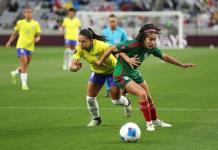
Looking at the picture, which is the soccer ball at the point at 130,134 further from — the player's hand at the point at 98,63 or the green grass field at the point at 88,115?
the player's hand at the point at 98,63

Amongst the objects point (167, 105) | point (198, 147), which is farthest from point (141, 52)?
point (167, 105)

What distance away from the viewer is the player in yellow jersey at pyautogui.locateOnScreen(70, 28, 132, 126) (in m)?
13.8

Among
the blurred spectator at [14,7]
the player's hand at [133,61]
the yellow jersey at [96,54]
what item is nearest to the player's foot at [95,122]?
the yellow jersey at [96,54]

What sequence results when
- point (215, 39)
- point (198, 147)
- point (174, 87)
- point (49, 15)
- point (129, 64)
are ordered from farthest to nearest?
1. point (49, 15)
2. point (215, 39)
3. point (174, 87)
4. point (129, 64)
5. point (198, 147)

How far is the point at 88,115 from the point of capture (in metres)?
16.2

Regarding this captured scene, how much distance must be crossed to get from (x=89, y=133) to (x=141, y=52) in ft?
5.96

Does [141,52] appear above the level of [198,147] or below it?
above

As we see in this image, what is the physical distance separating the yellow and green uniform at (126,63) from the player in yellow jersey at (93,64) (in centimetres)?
56

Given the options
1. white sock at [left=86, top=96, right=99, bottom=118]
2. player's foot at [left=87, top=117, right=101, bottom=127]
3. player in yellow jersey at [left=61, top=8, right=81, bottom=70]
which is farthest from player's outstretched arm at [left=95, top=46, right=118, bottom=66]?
player in yellow jersey at [left=61, top=8, right=81, bottom=70]

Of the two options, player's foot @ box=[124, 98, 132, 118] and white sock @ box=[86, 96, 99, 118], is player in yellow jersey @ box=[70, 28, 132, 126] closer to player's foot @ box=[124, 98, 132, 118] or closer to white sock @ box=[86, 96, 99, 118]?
white sock @ box=[86, 96, 99, 118]

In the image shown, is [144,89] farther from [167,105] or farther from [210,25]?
[210,25]

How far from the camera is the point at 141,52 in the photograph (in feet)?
44.3

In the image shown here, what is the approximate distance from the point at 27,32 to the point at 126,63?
10715 millimetres

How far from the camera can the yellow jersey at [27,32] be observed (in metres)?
23.5
